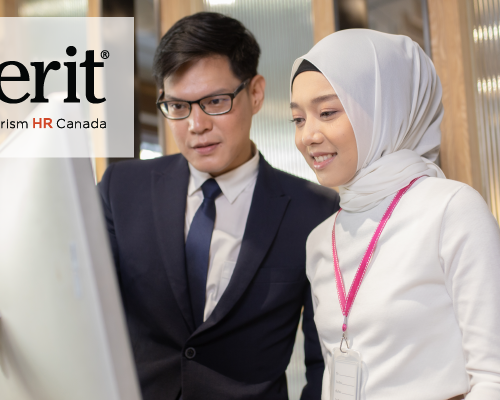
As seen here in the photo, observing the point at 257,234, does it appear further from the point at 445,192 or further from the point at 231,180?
the point at 445,192

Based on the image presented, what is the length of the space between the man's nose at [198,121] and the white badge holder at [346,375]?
2.61 ft

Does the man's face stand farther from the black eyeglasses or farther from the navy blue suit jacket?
the navy blue suit jacket

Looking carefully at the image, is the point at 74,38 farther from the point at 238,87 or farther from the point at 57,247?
the point at 57,247

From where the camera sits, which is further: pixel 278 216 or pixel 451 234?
pixel 278 216

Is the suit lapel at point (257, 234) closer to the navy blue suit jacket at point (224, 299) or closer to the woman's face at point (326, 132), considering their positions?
the navy blue suit jacket at point (224, 299)

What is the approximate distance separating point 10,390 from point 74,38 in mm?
2734

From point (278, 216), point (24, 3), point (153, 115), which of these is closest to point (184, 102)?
point (278, 216)

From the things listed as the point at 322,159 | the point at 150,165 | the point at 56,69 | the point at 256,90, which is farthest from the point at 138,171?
the point at 56,69

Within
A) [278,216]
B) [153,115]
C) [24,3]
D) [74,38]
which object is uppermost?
[24,3]

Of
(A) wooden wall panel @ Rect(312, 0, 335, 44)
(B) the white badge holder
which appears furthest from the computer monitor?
(A) wooden wall panel @ Rect(312, 0, 335, 44)

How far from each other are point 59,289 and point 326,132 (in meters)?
0.79

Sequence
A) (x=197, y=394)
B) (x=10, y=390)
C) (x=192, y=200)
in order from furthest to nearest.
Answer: (x=192, y=200) < (x=197, y=394) < (x=10, y=390)

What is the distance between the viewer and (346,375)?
1016 mm

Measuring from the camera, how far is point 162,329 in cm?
144
